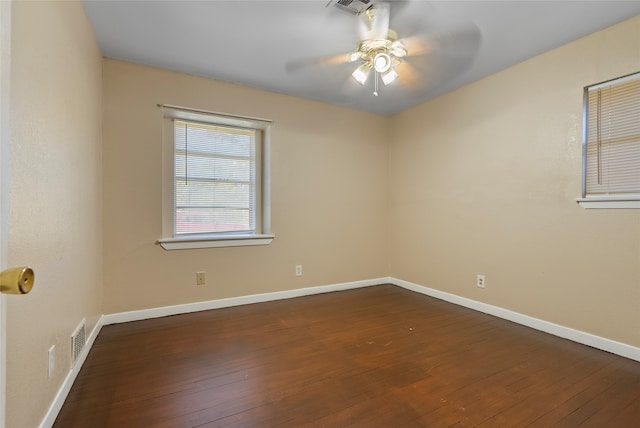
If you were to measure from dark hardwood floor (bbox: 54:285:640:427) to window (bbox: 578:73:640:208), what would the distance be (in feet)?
3.90

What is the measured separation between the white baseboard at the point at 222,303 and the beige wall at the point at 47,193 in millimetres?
561

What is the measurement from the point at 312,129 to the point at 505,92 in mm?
2057

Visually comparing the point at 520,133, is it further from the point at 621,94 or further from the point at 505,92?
the point at 621,94

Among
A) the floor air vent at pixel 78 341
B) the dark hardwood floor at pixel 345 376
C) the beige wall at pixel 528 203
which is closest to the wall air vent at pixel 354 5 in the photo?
the beige wall at pixel 528 203

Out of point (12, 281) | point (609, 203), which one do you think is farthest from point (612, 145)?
point (12, 281)

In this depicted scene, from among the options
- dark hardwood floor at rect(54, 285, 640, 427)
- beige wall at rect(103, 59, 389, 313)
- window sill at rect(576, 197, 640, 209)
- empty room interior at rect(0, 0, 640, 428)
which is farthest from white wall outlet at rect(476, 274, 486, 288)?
beige wall at rect(103, 59, 389, 313)

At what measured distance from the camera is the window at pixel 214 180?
9.60 ft

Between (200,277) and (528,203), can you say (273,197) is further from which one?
(528,203)

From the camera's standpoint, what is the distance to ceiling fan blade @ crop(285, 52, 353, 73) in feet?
8.43

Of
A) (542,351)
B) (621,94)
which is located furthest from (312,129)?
(542,351)

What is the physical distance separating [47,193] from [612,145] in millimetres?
3641

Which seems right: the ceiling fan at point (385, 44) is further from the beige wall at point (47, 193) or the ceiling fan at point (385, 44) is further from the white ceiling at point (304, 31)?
the beige wall at point (47, 193)

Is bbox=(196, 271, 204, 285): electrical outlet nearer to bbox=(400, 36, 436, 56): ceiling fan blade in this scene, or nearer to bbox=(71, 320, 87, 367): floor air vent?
bbox=(71, 320, 87, 367): floor air vent

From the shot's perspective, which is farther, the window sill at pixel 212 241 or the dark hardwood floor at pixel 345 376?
the window sill at pixel 212 241
